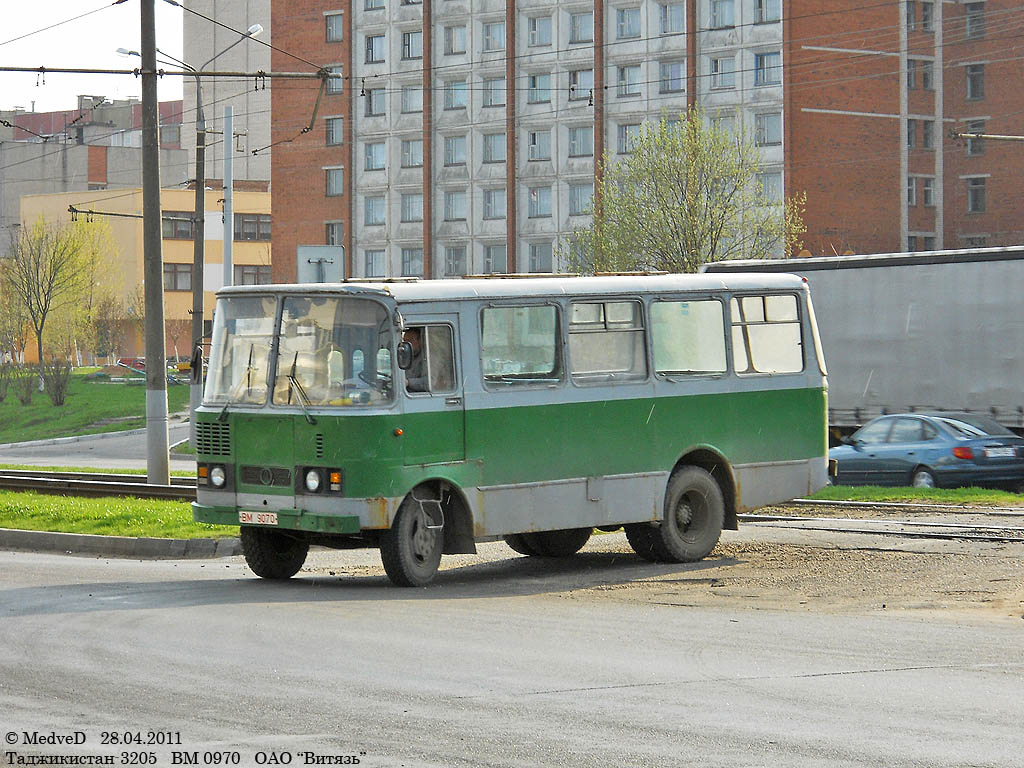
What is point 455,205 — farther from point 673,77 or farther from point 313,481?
point 313,481

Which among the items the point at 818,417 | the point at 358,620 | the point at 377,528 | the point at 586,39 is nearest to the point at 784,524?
the point at 818,417

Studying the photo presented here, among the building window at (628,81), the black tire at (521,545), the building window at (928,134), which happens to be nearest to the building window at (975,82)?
the building window at (928,134)

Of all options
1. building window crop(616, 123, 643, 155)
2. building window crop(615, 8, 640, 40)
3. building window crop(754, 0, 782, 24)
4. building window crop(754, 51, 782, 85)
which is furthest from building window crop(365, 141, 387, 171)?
building window crop(754, 0, 782, 24)

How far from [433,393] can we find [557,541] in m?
3.32

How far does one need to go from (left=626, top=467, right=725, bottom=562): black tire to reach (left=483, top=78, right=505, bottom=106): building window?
69.1 m

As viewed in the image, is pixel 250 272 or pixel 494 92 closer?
pixel 494 92

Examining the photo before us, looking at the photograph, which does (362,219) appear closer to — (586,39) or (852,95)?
(586,39)

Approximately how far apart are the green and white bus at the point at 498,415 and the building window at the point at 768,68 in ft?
197

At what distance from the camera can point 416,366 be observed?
46.8 ft

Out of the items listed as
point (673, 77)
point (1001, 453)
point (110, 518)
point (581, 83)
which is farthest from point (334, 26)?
point (110, 518)

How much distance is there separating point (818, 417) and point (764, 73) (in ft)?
198

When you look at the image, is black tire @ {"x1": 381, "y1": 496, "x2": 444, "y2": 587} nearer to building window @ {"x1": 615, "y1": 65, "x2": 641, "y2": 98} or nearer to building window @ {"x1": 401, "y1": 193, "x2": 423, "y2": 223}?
building window @ {"x1": 615, "y1": 65, "x2": 641, "y2": 98}

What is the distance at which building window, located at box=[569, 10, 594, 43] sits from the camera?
8125cm

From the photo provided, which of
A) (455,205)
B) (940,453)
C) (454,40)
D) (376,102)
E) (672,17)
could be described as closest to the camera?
(940,453)
